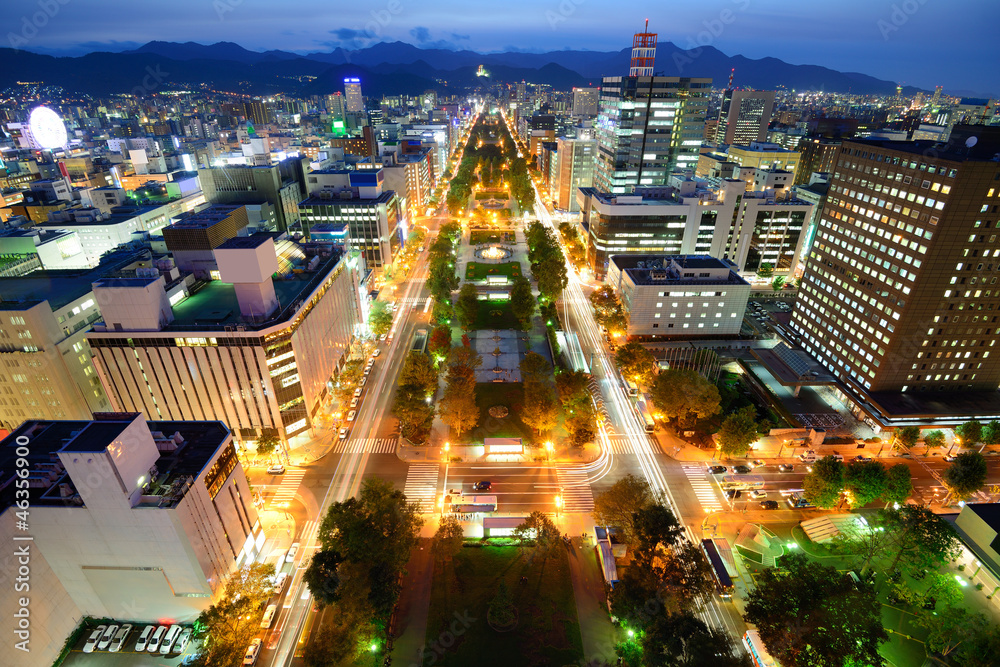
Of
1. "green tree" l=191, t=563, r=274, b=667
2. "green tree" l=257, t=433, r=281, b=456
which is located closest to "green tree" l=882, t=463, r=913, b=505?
"green tree" l=191, t=563, r=274, b=667

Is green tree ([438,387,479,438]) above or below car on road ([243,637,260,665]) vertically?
above

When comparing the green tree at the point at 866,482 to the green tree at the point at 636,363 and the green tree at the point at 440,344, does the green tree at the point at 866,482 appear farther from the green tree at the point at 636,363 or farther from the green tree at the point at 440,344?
the green tree at the point at 440,344

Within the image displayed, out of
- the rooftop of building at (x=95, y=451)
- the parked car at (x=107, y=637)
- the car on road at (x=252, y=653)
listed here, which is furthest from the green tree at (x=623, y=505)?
the parked car at (x=107, y=637)

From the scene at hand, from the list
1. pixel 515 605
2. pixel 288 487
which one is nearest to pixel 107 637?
pixel 288 487

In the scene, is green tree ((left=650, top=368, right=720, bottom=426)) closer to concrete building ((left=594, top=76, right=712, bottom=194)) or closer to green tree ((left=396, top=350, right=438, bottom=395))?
green tree ((left=396, top=350, right=438, bottom=395))

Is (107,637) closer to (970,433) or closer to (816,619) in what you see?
(816,619)

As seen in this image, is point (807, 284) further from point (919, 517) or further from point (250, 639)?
point (250, 639)
